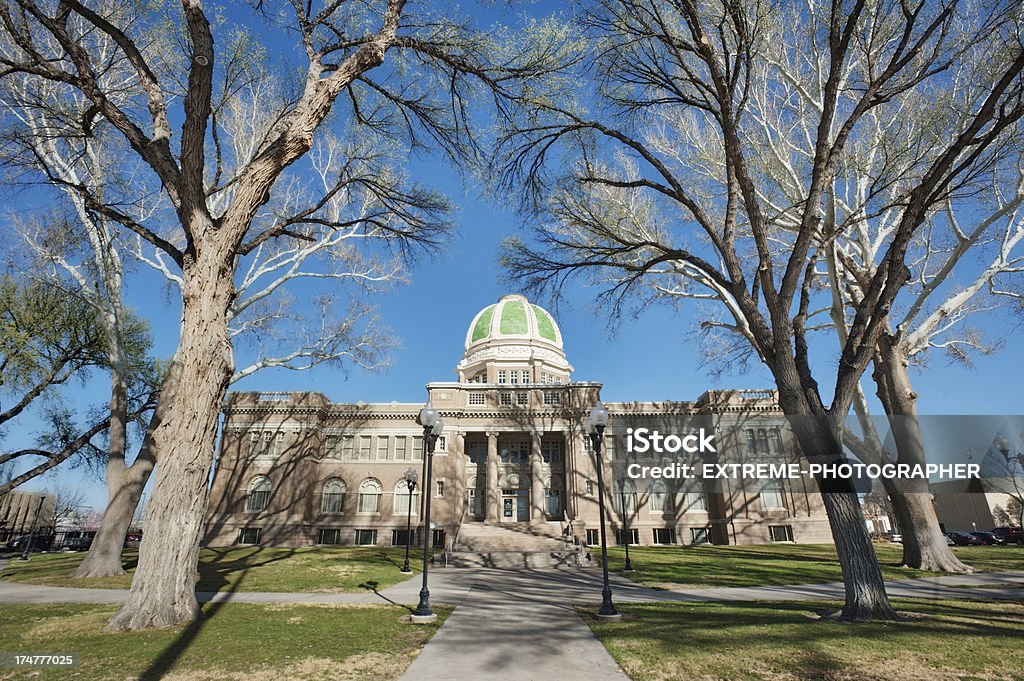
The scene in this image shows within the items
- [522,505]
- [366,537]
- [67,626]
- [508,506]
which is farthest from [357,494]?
[67,626]

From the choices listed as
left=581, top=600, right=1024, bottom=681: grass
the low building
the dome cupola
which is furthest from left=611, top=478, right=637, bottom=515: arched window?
the low building

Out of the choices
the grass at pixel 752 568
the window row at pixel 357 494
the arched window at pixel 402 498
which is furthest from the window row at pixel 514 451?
the grass at pixel 752 568

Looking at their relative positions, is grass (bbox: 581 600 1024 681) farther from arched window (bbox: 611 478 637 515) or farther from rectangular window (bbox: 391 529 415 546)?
rectangular window (bbox: 391 529 415 546)

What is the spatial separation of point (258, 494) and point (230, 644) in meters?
35.1

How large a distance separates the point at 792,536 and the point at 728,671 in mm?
35946

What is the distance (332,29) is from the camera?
1072 cm

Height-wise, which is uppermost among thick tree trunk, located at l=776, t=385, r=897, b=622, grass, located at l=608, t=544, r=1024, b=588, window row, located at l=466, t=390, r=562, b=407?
window row, located at l=466, t=390, r=562, b=407

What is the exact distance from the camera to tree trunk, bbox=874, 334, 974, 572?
1606cm

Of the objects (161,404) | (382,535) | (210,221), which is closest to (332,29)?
(210,221)

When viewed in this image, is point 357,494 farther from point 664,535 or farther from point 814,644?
point 814,644

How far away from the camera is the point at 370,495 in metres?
38.6

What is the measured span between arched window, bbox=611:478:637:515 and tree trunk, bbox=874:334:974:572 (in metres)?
21.1

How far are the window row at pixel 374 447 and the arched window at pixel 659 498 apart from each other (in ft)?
54.6

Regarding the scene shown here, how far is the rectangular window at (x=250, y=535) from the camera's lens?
36156mm
